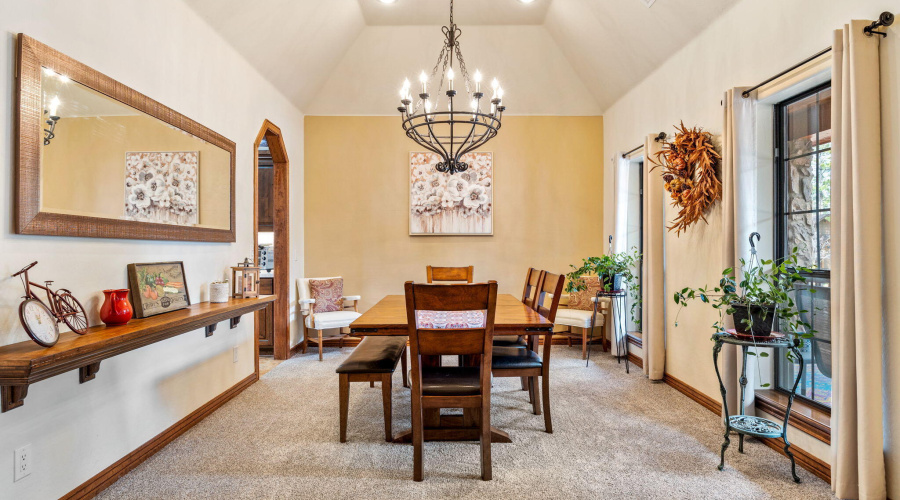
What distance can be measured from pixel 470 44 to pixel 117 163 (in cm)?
375

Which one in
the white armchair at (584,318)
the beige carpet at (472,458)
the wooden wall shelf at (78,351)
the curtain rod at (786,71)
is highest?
the curtain rod at (786,71)

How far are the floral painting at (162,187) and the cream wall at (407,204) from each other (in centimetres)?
237

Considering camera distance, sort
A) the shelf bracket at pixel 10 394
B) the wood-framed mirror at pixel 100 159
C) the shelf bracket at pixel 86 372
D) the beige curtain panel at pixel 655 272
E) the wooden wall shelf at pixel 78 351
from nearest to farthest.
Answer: the wooden wall shelf at pixel 78 351
the shelf bracket at pixel 10 394
the wood-framed mirror at pixel 100 159
the shelf bracket at pixel 86 372
the beige curtain panel at pixel 655 272

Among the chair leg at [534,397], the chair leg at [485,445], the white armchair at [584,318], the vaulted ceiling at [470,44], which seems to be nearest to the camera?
the chair leg at [485,445]

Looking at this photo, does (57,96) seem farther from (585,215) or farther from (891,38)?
(585,215)

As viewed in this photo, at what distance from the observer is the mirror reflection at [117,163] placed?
1.99m

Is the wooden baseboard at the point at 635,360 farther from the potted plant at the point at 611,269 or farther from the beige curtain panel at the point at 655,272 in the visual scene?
the potted plant at the point at 611,269

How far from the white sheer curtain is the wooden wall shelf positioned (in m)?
3.07

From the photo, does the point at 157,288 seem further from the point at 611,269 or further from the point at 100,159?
the point at 611,269

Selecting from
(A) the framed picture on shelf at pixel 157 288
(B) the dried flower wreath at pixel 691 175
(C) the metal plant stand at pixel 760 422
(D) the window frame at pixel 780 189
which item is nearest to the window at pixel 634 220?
(B) the dried flower wreath at pixel 691 175

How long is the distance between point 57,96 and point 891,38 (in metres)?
3.48

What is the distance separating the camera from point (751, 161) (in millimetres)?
2812

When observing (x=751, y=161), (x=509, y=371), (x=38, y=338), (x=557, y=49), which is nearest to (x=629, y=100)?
(x=557, y=49)

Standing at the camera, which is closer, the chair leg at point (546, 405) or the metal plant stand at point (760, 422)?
the metal plant stand at point (760, 422)
